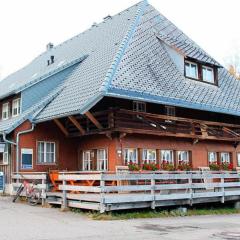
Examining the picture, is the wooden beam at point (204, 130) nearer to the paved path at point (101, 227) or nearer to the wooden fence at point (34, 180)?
the paved path at point (101, 227)

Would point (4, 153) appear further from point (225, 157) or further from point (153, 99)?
point (225, 157)

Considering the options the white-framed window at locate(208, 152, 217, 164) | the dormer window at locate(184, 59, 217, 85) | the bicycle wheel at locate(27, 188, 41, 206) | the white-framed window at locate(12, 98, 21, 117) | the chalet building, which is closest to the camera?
the bicycle wheel at locate(27, 188, 41, 206)

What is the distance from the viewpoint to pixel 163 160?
71.3 feet

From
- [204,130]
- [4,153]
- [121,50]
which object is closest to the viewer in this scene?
[121,50]

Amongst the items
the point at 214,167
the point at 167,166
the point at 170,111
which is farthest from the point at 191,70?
the point at 167,166

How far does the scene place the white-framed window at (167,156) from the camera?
2177 centimetres

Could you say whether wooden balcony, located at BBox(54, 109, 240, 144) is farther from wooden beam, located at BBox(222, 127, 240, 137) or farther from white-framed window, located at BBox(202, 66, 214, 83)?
white-framed window, located at BBox(202, 66, 214, 83)

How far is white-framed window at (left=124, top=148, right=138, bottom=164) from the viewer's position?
65.7ft

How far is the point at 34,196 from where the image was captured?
60.2 feet

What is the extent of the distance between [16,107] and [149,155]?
7.61m

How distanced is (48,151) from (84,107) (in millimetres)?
5152

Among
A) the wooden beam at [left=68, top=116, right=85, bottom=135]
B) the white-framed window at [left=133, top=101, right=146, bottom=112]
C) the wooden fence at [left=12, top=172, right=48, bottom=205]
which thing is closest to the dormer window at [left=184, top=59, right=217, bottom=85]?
the white-framed window at [left=133, top=101, right=146, bottom=112]

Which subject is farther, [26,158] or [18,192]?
[26,158]

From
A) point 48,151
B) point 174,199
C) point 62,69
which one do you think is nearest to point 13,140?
point 48,151
